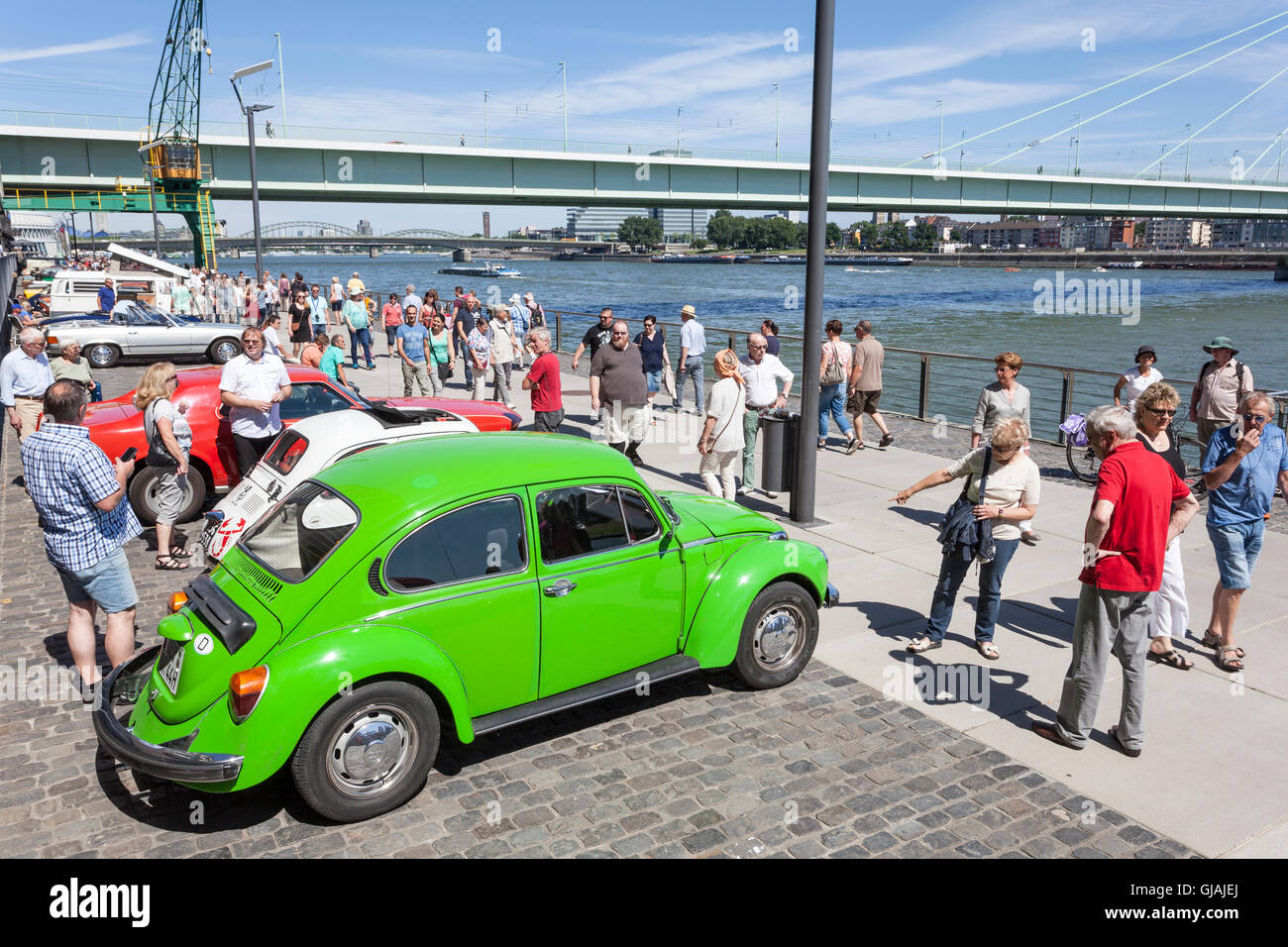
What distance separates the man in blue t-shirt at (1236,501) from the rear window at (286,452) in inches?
263

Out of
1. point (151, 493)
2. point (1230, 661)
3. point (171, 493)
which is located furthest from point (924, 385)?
point (151, 493)

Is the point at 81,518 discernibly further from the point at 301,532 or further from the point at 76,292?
the point at 76,292

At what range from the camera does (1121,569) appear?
489 cm

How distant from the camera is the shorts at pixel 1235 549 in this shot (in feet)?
20.0

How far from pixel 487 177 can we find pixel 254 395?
129 ft

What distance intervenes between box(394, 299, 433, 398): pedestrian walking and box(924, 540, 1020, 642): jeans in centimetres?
1046

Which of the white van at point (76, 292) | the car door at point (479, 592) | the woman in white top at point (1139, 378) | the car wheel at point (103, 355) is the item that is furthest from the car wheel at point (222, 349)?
the car door at point (479, 592)

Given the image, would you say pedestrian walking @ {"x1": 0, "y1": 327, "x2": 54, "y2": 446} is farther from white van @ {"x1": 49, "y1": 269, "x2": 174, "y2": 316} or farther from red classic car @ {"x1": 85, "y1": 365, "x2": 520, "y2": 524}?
white van @ {"x1": 49, "y1": 269, "x2": 174, "y2": 316}

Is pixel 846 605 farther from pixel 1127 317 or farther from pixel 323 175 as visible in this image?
pixel 1127 317

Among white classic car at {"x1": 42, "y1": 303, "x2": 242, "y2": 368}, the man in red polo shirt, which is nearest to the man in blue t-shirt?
the man in red polo shirt

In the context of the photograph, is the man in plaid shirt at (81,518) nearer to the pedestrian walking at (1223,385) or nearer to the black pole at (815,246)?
the black pole at (815,246)

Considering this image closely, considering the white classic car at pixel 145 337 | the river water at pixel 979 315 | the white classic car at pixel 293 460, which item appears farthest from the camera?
the river water at pixel 979 315

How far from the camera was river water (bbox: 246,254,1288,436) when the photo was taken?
1282 inches
